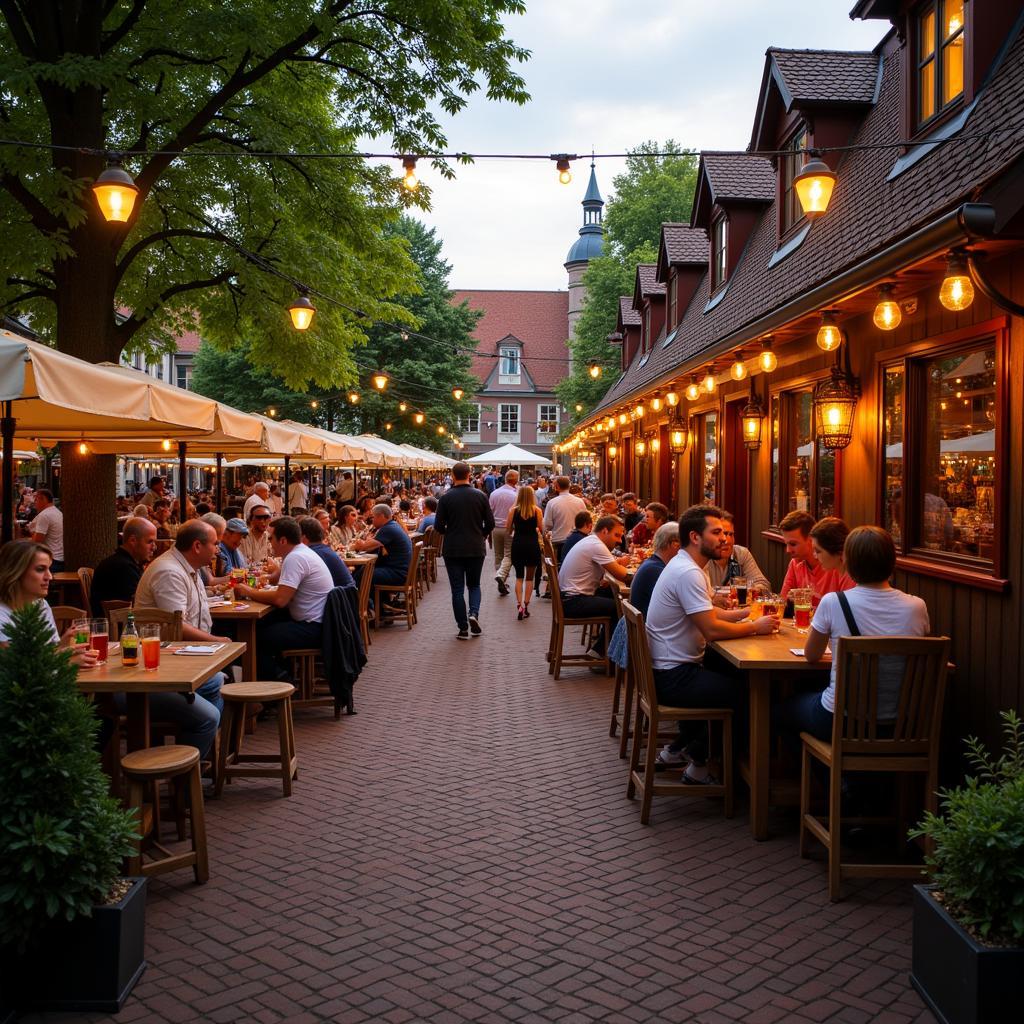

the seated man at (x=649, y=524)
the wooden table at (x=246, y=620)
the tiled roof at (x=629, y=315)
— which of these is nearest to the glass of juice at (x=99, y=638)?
the wooden table at (x=246, y=620)

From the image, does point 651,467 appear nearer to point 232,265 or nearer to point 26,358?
point 232,265

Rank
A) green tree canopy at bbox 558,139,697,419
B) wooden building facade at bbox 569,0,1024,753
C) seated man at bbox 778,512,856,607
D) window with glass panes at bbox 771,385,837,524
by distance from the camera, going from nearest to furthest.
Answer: wooden building facade at bbox 569,0,1024,753, seated man at bbox 778,512,856,607, window with glass panes at bbox 771,385,837,524, green tree canopy at bbox 558,139,697,419

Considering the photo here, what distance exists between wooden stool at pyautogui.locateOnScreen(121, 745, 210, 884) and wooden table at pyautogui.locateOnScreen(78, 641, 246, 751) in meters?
0.22

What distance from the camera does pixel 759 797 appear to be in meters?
5.47

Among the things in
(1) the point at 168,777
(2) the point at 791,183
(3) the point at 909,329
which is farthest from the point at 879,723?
(2) the point at 791,183

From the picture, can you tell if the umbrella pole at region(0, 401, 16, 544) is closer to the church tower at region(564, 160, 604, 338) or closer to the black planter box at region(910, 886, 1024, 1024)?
the black planter box at region(910, 886, 1024, 1024)

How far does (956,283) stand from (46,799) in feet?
16.7

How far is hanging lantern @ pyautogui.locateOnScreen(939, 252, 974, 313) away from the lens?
5109 millimetres

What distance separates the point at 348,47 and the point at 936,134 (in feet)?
24.4

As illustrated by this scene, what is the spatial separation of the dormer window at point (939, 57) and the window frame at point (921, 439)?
225cm

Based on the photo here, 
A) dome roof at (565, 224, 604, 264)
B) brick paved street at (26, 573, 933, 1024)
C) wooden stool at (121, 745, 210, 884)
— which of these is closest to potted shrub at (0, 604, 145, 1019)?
brick paved street at (26, 573, 933, 1024)

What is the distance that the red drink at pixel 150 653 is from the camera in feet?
16.6

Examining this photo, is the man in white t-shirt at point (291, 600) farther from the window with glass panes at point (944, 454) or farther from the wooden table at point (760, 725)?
the window with glass panes at point (944, 454)

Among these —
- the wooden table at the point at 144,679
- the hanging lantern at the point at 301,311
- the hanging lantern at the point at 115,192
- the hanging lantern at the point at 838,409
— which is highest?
the hanging lantern at the point at 115,192
